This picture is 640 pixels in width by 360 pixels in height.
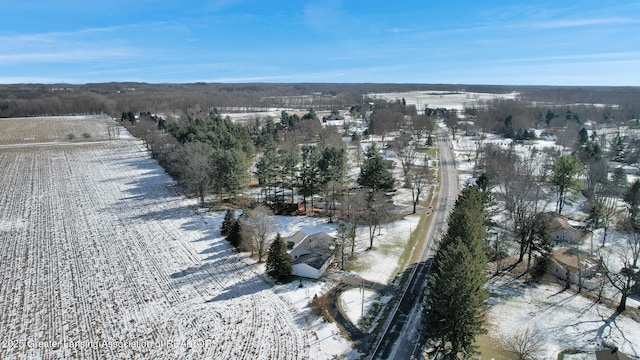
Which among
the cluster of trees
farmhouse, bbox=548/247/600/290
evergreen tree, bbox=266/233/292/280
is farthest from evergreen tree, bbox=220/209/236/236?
farmhouse, bbox=548/247/600/290

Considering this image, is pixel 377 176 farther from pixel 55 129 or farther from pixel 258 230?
pixel 55 129

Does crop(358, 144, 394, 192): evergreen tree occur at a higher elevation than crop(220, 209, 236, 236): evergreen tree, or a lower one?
higher

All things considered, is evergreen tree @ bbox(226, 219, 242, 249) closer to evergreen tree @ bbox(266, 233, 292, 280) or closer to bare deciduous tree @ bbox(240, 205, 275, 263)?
bare deciduous tree @ bbox(240, 205, 275, 263)

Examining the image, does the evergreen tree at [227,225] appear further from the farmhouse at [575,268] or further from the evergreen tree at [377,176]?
the farmhouse at [575,268]

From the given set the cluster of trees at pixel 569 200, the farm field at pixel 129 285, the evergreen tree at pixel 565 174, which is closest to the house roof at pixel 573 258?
the cluster of trees at pixel 569 200

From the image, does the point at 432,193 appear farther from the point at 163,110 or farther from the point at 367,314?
the point at 163,110

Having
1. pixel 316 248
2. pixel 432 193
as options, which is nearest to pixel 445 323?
pixel 316 248
